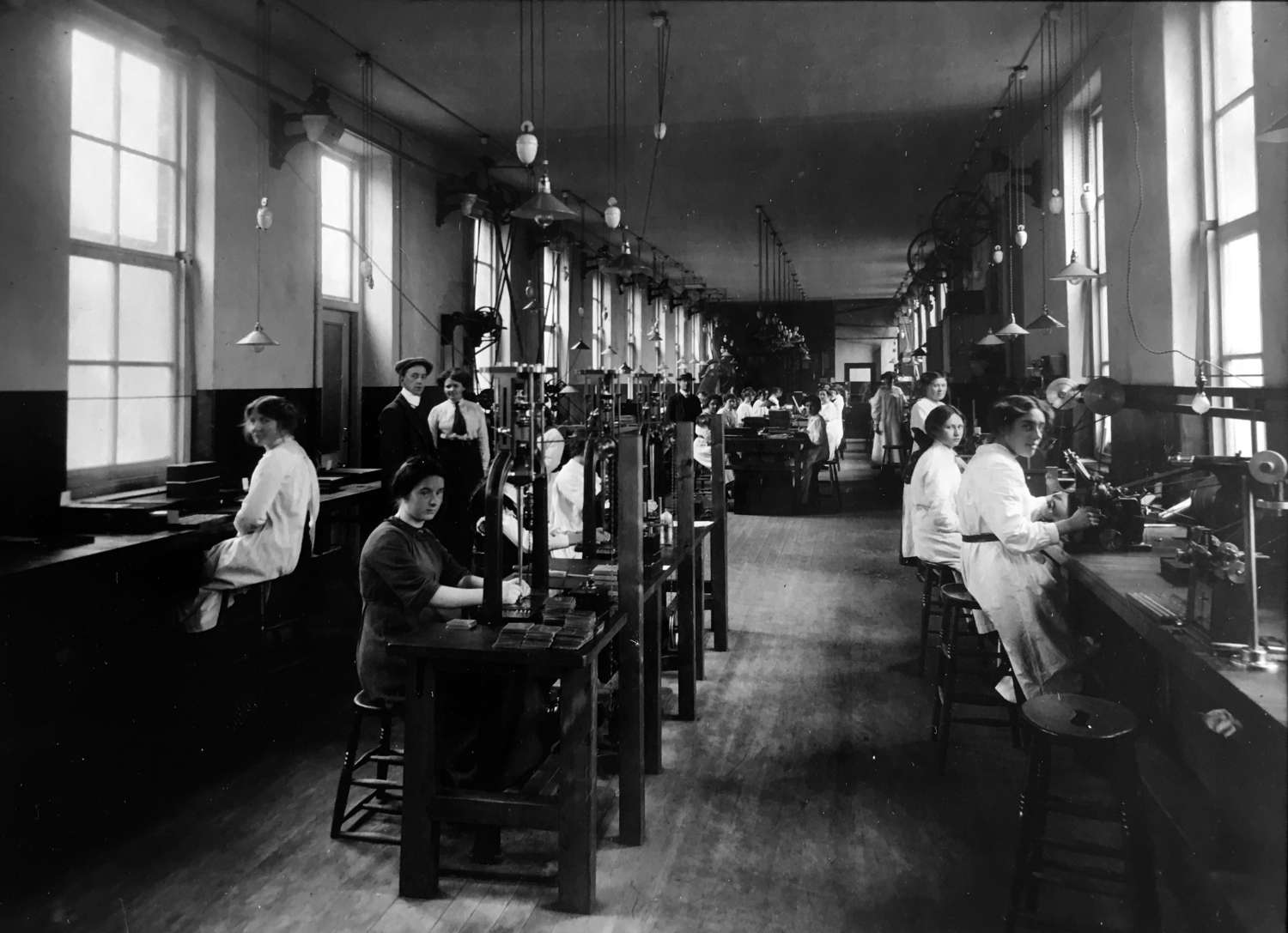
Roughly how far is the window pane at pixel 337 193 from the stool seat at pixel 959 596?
527 cm

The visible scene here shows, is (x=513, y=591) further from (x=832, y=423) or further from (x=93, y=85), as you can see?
(x=832, y=423)

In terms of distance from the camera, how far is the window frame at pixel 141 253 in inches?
185

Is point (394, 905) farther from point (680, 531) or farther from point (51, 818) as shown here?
point (680, 531)

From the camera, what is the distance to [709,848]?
2.87 m

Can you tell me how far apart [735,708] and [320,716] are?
180 cm

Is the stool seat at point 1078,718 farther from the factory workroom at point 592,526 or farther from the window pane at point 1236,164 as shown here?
the window pane at point 1236,164

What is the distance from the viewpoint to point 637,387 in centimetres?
388

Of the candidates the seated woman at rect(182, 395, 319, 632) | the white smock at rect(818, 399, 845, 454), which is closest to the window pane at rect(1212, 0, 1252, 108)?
the seated woman at rect(182, 395, 319, 632)

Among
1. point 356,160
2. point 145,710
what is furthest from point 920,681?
point 356,160

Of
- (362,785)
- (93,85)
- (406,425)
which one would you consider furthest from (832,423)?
(362,785)

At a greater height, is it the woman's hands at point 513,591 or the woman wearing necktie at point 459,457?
the woman wearing necktie at point 459,457

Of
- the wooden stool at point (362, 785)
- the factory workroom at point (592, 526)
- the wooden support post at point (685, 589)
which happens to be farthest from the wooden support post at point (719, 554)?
the wooden stool at point (362, 785)

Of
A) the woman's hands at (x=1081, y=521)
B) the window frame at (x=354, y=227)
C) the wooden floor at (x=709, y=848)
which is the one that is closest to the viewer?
the wooden floor at (x=709, y=848)

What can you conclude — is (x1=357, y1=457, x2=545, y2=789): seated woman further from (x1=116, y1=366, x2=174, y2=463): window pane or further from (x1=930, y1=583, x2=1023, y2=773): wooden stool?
(x1=116, y1=366, x2=174, y2=463): window pane
